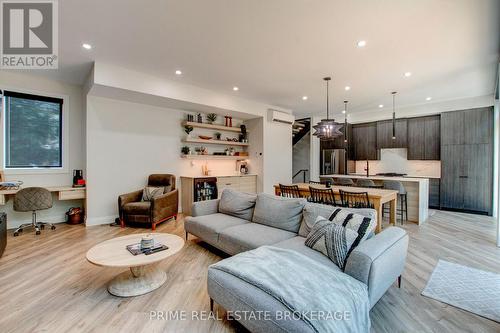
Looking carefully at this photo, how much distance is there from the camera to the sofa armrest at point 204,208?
12.3 ft

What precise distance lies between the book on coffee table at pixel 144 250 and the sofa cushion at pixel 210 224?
726 millimetres

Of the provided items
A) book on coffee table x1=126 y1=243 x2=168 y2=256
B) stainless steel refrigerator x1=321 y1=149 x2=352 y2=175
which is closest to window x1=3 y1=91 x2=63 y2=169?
book on coffee table x1=126 y1=243 x2=168 y2=256

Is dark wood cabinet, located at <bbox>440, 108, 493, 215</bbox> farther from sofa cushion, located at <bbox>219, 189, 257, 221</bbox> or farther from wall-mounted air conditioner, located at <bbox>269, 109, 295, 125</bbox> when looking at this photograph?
sofa cushion, located at <bbox>219, 189, 257, 221</bbox>

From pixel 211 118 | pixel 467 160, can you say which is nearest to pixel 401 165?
pixel 467 160

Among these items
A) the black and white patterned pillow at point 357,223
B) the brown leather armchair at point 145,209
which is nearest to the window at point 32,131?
the brown leather armchair at point 145,209

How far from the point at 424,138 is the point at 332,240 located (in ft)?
20.9

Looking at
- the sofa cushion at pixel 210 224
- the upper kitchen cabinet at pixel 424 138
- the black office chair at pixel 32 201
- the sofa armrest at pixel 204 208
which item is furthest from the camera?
the upper kitchen cabinet at pixel 424 138

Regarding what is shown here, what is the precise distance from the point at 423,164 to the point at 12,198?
9.93 m

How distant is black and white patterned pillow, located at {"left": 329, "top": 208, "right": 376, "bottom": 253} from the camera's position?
2.12 metres

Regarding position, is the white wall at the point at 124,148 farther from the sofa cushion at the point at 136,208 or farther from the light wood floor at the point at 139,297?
the light wood floor at the point at 139,297

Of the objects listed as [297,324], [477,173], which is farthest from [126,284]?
[477,173]

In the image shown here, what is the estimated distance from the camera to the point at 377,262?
182 cm

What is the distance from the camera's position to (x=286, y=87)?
527 cm

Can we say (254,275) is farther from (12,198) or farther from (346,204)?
(12,198)
